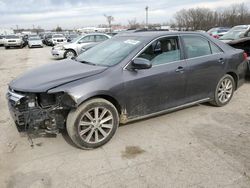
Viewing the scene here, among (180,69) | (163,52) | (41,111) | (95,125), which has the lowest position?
(95,125)

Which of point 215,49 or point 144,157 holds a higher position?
point 215,49

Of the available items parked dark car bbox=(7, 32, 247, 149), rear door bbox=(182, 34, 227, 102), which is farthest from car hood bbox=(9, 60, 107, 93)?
rear door bbox=(182, 34, 227, 102)

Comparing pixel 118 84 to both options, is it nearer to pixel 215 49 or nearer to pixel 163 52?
pixel 163 52

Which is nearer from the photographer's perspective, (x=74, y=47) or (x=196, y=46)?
(x=196, y=46)

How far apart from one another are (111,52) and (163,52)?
0.89 metres

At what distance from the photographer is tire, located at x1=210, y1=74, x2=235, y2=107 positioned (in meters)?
5.05

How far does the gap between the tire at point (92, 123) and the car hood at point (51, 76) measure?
437 millimetres

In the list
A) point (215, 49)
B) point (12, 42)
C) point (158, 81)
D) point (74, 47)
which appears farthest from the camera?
point (12, 42)

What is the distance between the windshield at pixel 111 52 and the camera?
3.97 meters

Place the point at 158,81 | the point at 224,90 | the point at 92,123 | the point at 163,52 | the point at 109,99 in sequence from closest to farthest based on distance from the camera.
→ 1. the point at 92,123
2. the point at 109,99
3. the point at 158,81
4. the point at 163,52
5. the point at 224,90

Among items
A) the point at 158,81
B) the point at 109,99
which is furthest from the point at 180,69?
the point at 109,99

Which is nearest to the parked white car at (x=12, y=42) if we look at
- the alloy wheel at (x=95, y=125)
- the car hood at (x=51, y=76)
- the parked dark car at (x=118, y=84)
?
the parked dark car at (x=118, y=84)

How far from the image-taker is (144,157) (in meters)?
3.38

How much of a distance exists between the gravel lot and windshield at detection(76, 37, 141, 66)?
121 centimetres
